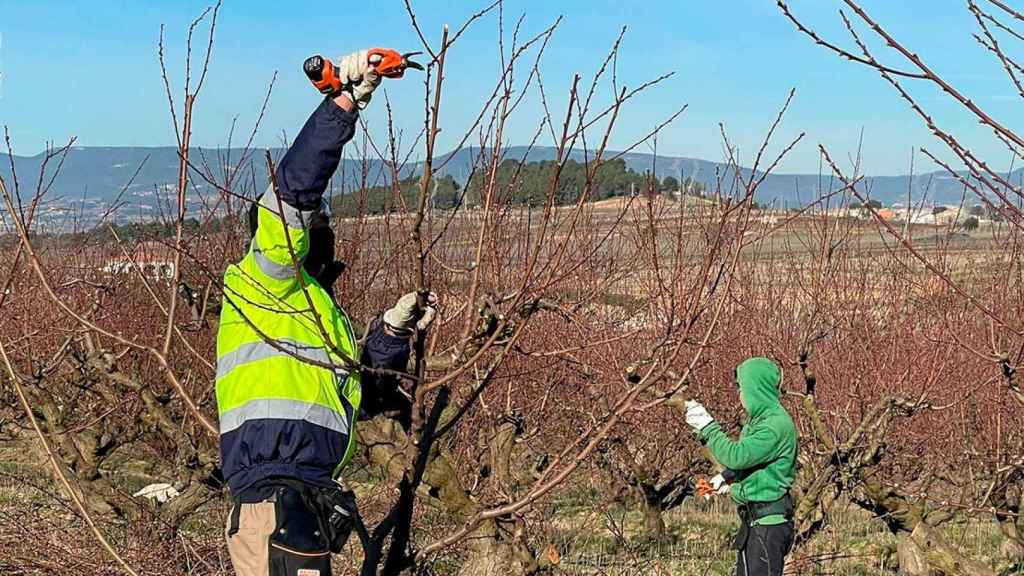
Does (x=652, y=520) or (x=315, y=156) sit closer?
(x=315, y=156)

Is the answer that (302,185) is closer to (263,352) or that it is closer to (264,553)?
(263,352)

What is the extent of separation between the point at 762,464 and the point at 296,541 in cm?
288

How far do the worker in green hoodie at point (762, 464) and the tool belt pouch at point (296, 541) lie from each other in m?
2.62

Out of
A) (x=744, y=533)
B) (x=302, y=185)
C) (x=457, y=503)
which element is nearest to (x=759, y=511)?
(x=744, y=533)

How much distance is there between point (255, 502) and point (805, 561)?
4.80 metres

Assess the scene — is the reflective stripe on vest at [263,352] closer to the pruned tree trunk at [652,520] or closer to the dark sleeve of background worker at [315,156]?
the dark sleeve of background worker at [315,156]

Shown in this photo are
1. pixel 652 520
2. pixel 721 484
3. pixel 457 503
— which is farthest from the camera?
pixel 652 520

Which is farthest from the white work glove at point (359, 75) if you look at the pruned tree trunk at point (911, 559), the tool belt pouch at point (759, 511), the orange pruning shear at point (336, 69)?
the pruned tree trunk at point (911, 559)

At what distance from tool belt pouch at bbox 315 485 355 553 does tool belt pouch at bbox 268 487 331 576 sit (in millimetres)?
27

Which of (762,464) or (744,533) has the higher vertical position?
(762,464)

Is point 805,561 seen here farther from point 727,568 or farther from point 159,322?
point 159,322

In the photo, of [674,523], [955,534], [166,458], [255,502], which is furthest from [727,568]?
[255,502]

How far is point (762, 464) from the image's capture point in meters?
4.94

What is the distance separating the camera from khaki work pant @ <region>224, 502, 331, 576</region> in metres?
2.57
